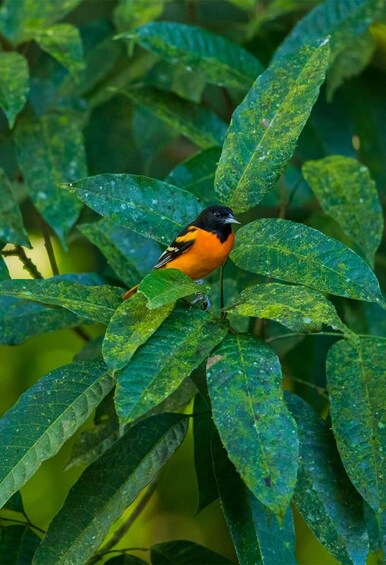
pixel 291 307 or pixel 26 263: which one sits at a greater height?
pixel 291 307

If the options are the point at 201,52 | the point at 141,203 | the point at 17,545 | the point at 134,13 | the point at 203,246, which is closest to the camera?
the point at 141,203

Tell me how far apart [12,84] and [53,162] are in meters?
0.27

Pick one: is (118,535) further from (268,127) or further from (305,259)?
(268,127)

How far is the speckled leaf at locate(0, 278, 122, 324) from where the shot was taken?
1.58 meters

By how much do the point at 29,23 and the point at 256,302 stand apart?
162 centimetres

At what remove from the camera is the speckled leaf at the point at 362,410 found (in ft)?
5.16

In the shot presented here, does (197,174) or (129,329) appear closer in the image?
(129,329)

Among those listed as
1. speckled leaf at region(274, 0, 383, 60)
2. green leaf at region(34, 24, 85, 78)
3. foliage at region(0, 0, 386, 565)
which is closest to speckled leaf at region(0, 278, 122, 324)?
foliage at region(0, 0, 386, 565)

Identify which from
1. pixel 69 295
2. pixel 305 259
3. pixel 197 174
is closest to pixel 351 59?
pixel 197 174

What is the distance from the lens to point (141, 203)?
1.75 meters

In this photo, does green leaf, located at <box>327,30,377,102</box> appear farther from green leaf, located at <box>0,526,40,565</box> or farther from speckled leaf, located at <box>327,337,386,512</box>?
green leaf, located at <box>0,526,40,565</box>

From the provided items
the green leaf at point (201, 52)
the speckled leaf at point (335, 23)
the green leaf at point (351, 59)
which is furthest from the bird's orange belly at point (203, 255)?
the green leaf at point (351, 59)

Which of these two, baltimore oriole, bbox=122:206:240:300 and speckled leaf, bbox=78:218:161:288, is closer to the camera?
baltimore oriole, bbox=122:206:240:300

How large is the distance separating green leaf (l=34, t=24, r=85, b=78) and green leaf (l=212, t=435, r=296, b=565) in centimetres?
127
